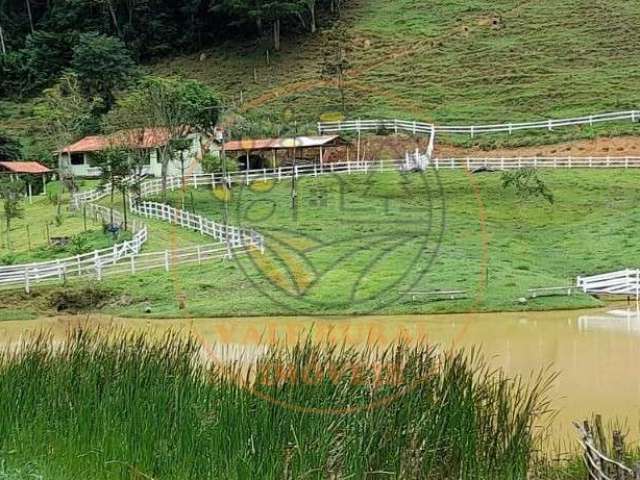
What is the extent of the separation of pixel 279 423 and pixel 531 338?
905cm

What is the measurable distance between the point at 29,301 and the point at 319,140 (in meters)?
14.4

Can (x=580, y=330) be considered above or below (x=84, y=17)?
below

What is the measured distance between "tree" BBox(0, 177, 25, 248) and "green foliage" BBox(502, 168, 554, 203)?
49.1 ft

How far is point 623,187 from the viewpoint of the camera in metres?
26.7

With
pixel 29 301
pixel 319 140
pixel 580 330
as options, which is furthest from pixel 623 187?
pixel 29 301

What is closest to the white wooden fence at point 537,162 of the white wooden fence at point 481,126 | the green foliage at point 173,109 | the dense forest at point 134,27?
the white wooden fence at point 481,126

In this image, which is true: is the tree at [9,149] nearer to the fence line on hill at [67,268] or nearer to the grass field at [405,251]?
the grass field at [405,251]

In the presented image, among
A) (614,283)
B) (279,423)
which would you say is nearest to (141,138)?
(614,283)

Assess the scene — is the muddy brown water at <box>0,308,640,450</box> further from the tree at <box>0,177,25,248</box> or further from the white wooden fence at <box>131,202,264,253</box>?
the tree at <box>0,177,25,248</box>

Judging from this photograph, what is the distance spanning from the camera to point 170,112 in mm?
27469

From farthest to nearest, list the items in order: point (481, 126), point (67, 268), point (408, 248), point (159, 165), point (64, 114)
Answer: point (481, 126) < point (159, 165) < point (64, 114) < point (67, 268) < point (408, 248)

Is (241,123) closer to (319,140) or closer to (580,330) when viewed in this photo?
(580,330)

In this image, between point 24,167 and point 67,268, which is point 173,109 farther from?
point 24,167

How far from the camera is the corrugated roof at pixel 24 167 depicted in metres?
35.7
